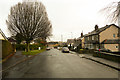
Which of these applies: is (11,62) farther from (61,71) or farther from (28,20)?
(28,20)

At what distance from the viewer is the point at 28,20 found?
20953mm

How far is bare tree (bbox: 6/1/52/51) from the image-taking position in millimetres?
20891

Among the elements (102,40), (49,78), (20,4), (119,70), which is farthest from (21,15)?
(102,40)

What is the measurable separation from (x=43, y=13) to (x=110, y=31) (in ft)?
78.2

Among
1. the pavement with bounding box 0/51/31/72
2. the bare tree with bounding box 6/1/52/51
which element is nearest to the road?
the pavement with bounding box 0/51/31/72

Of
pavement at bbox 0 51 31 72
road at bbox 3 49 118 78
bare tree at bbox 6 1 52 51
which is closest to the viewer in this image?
road at bbox 3 49 118 78

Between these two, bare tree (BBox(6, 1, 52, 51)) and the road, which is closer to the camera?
the road

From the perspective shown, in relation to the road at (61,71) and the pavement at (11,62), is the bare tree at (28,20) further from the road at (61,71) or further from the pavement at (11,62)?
the road at (61,71)

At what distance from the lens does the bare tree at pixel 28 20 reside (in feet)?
68.5

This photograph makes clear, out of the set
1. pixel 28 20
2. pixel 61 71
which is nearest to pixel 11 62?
pixel 61 71

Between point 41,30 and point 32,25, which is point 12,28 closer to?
point 32,25

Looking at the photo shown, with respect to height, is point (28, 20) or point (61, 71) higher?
point (28, 20)

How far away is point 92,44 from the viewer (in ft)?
120

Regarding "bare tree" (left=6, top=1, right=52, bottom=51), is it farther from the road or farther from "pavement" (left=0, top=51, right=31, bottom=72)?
the road
